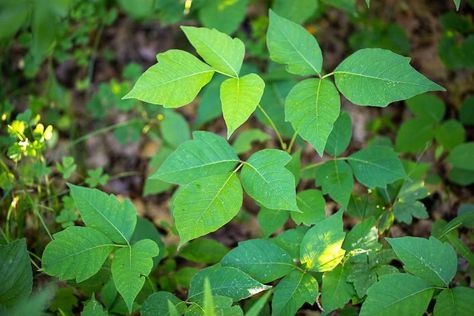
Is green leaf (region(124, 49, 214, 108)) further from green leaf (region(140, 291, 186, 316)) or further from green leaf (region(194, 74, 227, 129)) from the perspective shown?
green leaf (region(194, 74, 227, 129))

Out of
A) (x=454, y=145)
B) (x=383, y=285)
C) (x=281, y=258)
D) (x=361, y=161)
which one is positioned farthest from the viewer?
(x=454, y=145)

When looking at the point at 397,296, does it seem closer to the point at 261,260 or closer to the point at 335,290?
the point at 335,290

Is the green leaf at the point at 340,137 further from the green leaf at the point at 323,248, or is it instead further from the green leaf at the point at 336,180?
the green leaf at the point at 323,248

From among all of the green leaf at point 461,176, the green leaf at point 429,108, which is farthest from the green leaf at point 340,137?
the green leaf at point 461,176

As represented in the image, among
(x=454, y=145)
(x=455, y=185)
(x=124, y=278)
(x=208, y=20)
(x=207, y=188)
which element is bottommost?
(x=455, y=185)

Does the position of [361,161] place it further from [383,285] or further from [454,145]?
[454,145]

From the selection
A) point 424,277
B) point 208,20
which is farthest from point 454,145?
point 208,20

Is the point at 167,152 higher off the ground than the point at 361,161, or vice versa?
the point at 361,161
